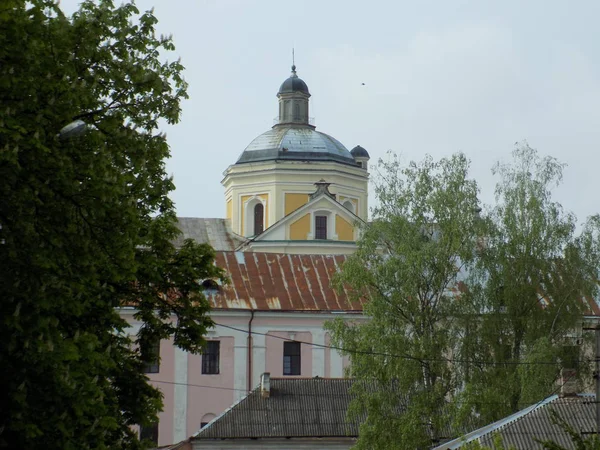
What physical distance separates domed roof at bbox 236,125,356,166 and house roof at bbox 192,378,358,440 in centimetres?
2463

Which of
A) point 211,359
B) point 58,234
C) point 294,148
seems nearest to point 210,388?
point 211,359

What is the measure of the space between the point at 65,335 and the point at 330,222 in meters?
44.3

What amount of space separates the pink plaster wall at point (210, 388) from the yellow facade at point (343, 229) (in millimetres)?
14940

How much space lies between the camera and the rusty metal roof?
50.5 m

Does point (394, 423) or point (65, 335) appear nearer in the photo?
point (65, 335)

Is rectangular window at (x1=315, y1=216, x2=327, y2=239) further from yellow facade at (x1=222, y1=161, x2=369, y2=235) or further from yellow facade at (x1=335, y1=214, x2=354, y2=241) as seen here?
yellow facade at (x1=222, y1=161, x2=369, y2=235)

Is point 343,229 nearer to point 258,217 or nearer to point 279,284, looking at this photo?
point 258,217

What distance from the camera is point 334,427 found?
1673 inches

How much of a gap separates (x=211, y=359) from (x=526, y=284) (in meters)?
14.4

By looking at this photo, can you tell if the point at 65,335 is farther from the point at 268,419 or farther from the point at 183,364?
the point at 183,364

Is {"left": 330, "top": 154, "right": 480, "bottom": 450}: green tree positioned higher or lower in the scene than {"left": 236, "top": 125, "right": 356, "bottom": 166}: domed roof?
lower

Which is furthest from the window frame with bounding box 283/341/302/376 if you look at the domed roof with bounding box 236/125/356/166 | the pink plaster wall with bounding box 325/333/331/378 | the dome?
the dome

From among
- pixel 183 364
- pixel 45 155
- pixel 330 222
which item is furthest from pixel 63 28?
pixel 330 222

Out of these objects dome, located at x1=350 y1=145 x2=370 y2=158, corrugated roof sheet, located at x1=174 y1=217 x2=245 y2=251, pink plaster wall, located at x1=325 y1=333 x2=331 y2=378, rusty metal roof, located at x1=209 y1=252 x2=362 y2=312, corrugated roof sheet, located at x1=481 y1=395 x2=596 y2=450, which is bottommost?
corrugated roof sheet, located at x1=481 y1=395 x2=596 y2=450
